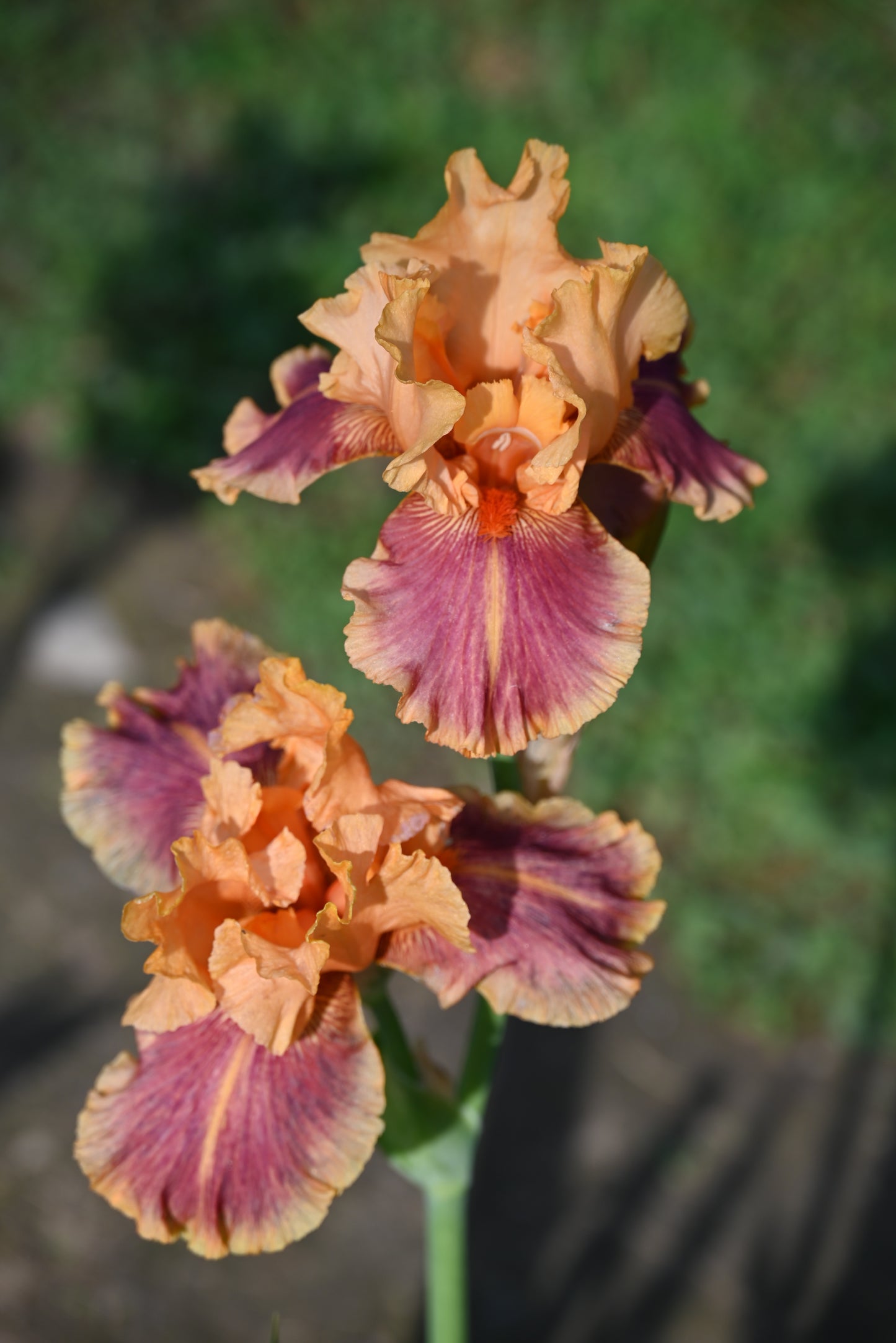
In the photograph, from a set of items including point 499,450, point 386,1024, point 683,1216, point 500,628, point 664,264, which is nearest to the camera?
point 500,628

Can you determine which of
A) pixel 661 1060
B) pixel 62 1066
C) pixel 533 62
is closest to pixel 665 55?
pixel 533 62

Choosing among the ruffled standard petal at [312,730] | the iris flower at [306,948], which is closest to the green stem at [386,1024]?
the iris flower at [306,948]

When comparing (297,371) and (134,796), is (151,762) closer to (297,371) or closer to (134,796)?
(134,796)

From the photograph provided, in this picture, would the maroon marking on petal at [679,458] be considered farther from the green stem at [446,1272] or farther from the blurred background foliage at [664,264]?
the blurred background foliage at [664,264]

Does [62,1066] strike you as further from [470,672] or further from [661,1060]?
[470,672]

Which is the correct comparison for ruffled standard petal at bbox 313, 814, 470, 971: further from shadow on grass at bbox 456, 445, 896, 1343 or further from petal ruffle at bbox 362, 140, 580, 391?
shadow on grass at bbox 456, 445, 896, 1343

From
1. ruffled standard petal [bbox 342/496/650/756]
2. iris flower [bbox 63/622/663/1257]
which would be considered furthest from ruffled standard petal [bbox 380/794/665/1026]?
ruffled standard petal [bbox 342/496/650/756]

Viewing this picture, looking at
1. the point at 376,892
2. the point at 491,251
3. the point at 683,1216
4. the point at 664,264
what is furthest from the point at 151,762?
the point at 664,264

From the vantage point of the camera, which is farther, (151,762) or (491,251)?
(151,762)
